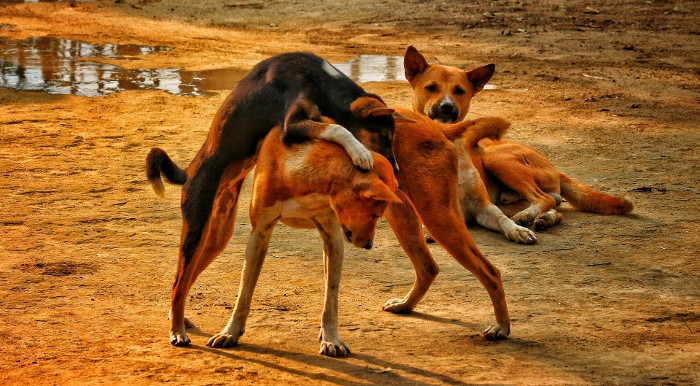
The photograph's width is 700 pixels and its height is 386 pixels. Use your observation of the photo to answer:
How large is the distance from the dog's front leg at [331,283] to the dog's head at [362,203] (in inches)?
11.4

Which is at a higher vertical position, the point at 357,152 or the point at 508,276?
the point at 357,152

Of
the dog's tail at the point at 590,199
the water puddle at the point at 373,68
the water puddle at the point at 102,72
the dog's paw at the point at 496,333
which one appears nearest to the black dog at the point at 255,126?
the dog's paw at the point at 496,333

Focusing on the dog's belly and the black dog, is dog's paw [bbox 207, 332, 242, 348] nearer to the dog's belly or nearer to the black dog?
the black dog

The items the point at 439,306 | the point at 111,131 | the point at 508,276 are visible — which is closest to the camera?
the point at 439,306

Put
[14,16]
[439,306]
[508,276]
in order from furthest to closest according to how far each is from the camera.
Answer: [14,16]
[508,276]
[439,306]

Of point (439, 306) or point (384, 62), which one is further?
point (384, 62)

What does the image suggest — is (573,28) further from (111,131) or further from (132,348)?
(132,348)

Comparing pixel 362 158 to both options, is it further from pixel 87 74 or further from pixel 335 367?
pixel 87 74

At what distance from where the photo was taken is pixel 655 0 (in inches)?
769

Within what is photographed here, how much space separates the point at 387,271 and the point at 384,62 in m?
8.12

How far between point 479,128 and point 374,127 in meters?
1.40

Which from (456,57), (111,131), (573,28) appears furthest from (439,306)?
(573,28)

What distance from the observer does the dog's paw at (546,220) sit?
7.60 metres

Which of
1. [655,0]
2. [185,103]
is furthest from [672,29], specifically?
[185,103]
